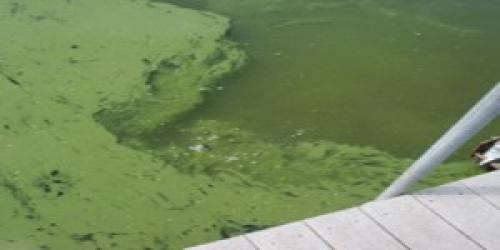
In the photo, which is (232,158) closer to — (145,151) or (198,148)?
(198,148)

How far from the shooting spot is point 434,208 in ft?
6.63

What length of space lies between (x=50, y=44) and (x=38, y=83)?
1.52 ft

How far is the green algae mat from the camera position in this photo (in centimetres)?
224

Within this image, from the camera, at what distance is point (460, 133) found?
1.98 metres

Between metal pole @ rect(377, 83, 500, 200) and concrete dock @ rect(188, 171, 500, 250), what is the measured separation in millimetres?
84

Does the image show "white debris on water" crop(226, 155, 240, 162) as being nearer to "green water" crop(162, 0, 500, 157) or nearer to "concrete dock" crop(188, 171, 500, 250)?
"green water" crop(162, 0, 500, 157)

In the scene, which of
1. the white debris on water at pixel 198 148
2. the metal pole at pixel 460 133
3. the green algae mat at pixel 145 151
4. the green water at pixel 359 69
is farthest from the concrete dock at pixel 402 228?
the white debris on water at pixel 198 148

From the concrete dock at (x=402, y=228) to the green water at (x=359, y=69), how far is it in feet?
2.07

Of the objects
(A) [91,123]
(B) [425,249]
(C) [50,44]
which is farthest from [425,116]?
(C) [50,44]

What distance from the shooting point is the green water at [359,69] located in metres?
2.89

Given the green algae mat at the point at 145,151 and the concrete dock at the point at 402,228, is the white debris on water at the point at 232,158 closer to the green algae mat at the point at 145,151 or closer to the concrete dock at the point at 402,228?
the green algae mat at the point at 145,151

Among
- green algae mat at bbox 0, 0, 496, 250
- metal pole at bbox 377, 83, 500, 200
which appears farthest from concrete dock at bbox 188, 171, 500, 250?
green algae mat at bbox 0, 0, 496, 250

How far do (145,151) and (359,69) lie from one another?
1325mm

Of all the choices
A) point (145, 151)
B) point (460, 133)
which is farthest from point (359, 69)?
point (460, 133)
